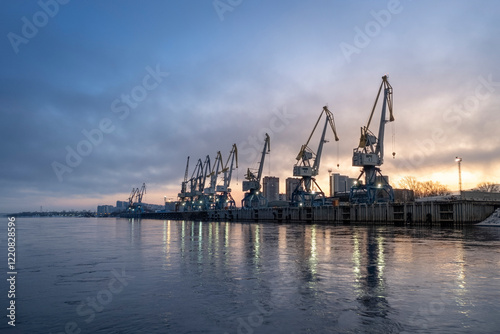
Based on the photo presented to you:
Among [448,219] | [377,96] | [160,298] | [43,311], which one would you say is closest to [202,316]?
[160,298]

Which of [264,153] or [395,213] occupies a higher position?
[264,153]

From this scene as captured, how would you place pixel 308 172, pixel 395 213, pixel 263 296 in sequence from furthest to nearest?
pixel 308 172
pixel 395 213
pixel 263 296

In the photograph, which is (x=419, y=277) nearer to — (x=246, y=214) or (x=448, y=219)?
(x=448, y=219)

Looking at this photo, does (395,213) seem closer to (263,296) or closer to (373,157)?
(373,157)

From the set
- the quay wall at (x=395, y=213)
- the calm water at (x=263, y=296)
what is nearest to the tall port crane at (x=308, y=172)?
the quay wall at (x=395, y=213)

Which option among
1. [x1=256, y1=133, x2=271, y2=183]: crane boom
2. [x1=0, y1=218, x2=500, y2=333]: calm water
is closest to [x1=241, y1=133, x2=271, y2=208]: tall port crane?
[x1=256, y1=133, x2=271, y2=183]: crane boom

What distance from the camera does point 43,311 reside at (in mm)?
12000

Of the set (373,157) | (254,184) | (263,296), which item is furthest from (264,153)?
(263,296)

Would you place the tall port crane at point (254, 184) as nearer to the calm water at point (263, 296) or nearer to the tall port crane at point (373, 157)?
the tall port crane at point (373, 157)

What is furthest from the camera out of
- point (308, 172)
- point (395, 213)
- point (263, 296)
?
point (308, 172)

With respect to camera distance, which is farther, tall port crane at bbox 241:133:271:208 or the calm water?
tall port crane at bbox 241:133:271:208

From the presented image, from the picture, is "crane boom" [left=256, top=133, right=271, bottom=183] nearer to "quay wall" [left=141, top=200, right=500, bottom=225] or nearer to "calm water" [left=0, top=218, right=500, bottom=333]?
"quay wall" [left=141, top=200, right=500, bottom=225]

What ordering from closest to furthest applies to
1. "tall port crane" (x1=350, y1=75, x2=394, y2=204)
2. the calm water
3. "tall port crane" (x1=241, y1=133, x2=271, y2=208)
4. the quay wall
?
the calm water < the quay wall < "tall port crane" (x1=350, y1=75, x2=394, y2=204) < "tall port crane" (x1=241, y1=133, x2=271, y2=208)

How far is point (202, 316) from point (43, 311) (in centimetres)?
534
